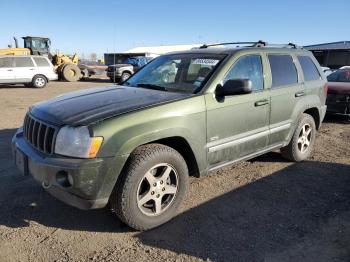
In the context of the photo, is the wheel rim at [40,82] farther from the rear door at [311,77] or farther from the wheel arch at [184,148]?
the wheel arch at [184,148]

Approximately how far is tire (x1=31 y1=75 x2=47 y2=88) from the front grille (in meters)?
16.8

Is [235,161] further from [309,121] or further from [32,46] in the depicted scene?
[32,46]

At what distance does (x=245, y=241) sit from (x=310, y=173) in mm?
2359

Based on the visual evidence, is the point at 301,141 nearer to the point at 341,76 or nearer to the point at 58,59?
the point at 341,76

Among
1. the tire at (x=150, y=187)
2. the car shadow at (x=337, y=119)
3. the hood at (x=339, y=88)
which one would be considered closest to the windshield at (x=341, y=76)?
the hood at (x=339, y=88)

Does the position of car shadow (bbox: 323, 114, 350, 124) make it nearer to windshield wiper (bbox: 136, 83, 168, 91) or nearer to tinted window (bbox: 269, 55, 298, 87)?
tinted window (bbox: 269, 55, 298, 87)

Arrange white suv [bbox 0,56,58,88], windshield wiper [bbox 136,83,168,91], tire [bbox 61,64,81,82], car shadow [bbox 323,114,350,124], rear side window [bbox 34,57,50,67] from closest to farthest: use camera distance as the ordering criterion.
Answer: windshield wiper [bbox 136,83,168,91] → car shadow [bbox 323,114,350,124] → white suv [bbox 0,56,58,88] → rear side window [bbox 34,57,50,67] → tire [bbox 61,64,81,82]

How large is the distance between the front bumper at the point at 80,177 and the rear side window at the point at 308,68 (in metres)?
3.60

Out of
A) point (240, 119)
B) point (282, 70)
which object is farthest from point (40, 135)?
point (282, 70)

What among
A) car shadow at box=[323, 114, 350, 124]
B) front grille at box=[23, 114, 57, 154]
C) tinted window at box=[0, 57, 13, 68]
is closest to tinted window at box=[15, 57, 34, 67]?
tinted window at box=[0, 57, 13, 68]

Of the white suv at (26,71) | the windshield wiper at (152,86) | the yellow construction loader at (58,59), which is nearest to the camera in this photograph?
the windshield wiper at (152,86)

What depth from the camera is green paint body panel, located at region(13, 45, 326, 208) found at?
3.26 metres

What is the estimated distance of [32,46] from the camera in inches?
1003

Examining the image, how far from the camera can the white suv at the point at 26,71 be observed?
A: 60.9ft
